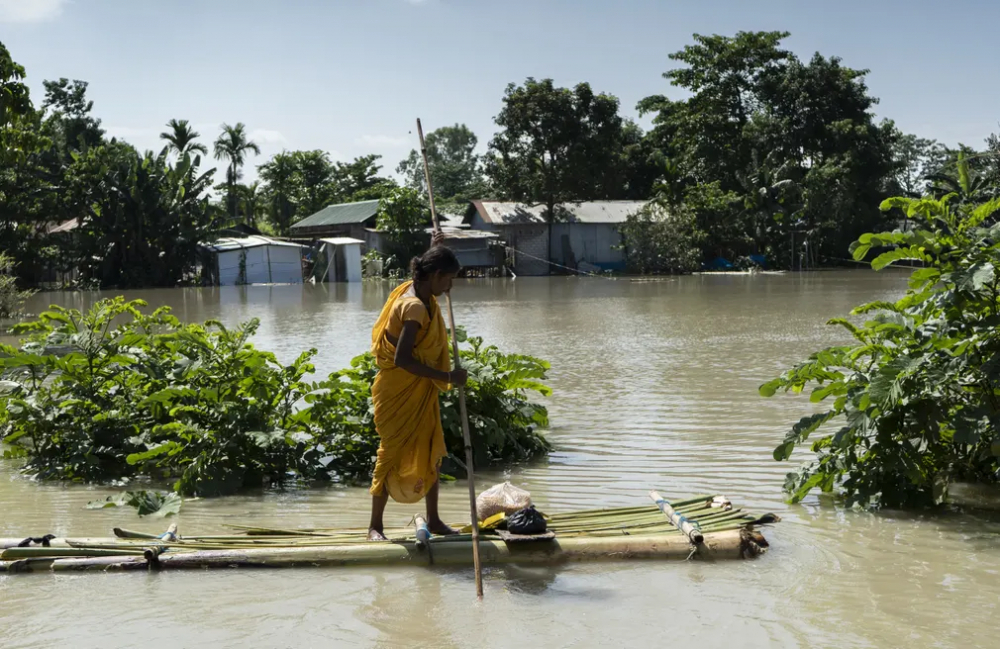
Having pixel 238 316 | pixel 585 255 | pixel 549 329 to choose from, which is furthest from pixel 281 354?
pixel 585 255

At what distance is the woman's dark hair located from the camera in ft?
16.3

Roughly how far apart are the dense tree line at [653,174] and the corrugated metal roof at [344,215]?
1.41m

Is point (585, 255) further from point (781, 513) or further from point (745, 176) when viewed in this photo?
point (781, 513)

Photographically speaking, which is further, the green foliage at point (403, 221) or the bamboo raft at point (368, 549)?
the green foliage at point (403, 221)

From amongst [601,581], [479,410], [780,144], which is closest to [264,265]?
[780,144]

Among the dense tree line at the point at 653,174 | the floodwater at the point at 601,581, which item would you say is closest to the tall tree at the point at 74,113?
the dense tree line at the point at 653,174

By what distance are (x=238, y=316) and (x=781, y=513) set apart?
20585mm

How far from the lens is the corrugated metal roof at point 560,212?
49250 millimetres

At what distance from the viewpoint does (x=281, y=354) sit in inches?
605

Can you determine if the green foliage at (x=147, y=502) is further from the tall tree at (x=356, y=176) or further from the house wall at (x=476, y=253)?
the tall tree at (x=356, y=176)

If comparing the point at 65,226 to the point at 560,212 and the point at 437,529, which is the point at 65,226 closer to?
the point at 560,212

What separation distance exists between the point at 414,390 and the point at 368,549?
809mm

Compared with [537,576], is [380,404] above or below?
above

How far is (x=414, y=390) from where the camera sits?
505 cm
